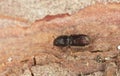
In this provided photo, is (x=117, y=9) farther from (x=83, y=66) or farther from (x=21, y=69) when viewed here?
(x=21, y=69)

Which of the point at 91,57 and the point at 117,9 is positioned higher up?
the point at 117,9

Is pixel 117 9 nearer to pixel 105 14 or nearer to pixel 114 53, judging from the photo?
pixel 105 14

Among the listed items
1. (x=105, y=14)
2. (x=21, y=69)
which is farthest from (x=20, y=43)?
(x=105, y=14)

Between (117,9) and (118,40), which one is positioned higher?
(117,9)

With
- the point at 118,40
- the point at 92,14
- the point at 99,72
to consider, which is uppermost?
the point at 92,14

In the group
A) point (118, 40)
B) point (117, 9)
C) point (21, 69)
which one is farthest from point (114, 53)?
point (21, 69)
